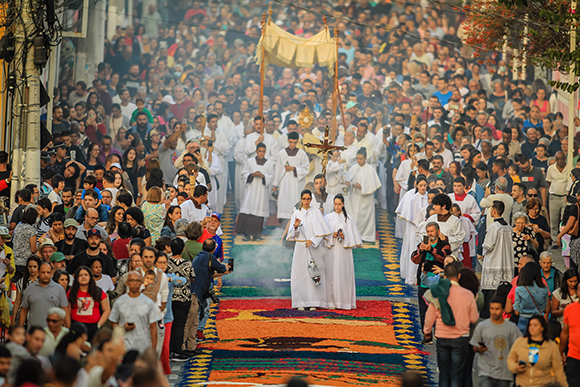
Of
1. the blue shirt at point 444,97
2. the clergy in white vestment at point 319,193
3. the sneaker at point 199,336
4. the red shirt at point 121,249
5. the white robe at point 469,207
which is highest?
the blue shirt at point 444,97

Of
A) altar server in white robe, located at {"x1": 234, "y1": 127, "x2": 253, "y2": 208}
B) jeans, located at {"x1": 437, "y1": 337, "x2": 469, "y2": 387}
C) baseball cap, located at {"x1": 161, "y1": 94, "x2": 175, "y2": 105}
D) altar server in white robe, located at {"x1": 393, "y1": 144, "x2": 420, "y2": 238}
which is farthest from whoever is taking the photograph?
baseball cap, located at {"x1": 161, "y1": 94, "x2": 175, "y2": 105}

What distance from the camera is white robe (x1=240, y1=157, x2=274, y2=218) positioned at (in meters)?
19.4

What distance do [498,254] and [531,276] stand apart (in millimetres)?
2856

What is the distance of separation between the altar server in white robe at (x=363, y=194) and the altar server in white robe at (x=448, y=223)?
604 cm

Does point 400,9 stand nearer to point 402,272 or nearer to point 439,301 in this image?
point 402,272

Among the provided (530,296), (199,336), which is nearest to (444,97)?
(199,336)

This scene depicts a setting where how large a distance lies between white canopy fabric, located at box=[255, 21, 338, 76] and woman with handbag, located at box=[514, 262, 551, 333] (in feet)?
37.0

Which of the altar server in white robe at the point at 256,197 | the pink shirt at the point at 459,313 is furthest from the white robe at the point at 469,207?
the pink shirt at the point at 459,313

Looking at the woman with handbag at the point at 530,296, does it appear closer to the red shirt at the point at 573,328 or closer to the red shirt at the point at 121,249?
the red shirt at the point at 573,328

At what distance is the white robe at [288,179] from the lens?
19.9 meters

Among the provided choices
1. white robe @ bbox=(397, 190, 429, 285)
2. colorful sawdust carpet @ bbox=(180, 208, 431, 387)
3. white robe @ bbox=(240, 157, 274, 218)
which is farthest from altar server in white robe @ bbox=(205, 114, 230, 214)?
white robe @ bbox=(397, 190, 429, 285)

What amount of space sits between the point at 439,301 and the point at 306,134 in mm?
11722

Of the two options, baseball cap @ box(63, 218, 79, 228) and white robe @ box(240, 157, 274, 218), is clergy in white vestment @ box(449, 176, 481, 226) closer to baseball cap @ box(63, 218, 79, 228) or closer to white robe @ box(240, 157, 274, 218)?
white robe @ box(240, 157, 274, 218)

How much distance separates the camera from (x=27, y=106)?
14.6m
